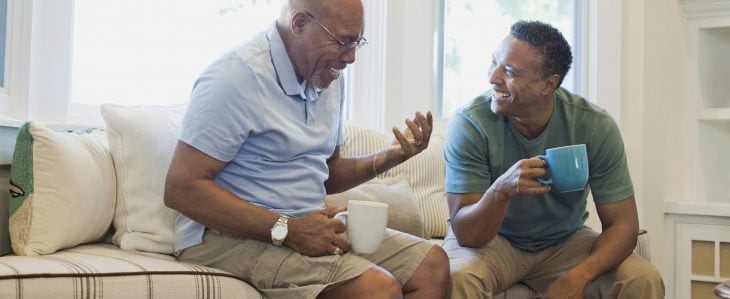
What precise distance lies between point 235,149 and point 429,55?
170 cm

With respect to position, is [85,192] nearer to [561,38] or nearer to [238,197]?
[238,197]

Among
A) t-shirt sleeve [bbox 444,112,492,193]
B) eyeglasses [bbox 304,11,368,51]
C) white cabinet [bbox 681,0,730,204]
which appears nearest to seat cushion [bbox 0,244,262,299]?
eyeglasses [bbox 304,11,368,51]

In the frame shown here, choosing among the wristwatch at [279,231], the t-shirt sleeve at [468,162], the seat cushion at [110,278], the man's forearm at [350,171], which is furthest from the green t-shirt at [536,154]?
the seat cushion at [110,278]

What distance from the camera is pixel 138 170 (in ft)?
5.91

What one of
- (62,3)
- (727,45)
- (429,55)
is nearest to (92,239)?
(62,3)

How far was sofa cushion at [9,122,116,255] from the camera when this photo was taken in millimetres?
1604

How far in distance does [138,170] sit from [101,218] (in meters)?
0.14

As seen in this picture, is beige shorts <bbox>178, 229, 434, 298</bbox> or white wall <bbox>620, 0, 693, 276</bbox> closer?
beige shorts <bbox>178, 229, 434, 298</bbox>

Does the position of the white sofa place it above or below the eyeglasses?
below

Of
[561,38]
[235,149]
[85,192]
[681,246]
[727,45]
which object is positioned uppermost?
[727,45]

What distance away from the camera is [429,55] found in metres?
3.13

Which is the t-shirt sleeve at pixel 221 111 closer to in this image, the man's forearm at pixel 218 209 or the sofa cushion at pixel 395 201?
the man's forearm at pixel 218 209

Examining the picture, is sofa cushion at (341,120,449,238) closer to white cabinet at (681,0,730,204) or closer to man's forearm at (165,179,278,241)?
man's forearm at (165,179,278,241)

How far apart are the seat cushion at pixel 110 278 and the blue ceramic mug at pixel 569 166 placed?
71cm
